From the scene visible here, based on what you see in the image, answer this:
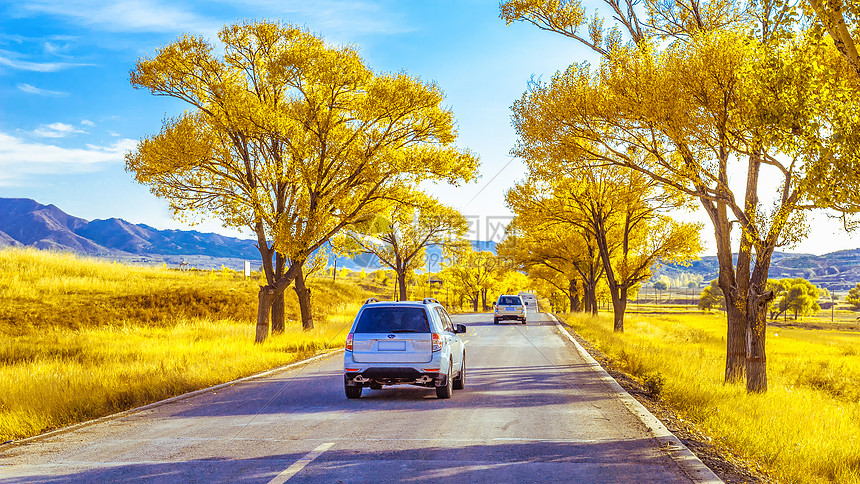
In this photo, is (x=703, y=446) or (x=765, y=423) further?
(x=765, y=423)

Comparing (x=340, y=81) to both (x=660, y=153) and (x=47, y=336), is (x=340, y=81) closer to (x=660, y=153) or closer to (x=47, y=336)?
(x=660, y=153)

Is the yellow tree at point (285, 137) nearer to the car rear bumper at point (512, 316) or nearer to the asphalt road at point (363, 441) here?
the asphalt road at point (363, 441)

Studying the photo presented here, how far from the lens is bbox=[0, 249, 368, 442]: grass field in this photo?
10.5 m

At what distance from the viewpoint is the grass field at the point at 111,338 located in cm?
1045

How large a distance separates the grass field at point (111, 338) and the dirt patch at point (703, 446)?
26.8ft

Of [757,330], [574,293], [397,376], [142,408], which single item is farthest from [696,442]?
[574,293]

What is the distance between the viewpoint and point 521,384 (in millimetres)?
12617

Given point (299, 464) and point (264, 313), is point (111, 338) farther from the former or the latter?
point (299, 464)

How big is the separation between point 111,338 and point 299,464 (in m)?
19.3

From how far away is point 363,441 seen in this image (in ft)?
24.2

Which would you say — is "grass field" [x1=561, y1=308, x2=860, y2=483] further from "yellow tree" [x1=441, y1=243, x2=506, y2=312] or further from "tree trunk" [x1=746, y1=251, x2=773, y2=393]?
"yellow tree" [x1=441, y1=243, x2=506, y2=312]

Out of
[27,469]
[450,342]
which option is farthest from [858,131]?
[27,469]

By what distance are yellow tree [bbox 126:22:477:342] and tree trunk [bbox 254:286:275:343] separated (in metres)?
0.03

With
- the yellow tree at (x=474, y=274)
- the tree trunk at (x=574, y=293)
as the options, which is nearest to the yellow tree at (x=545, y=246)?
the tree trunk at (x=574, y=293)
